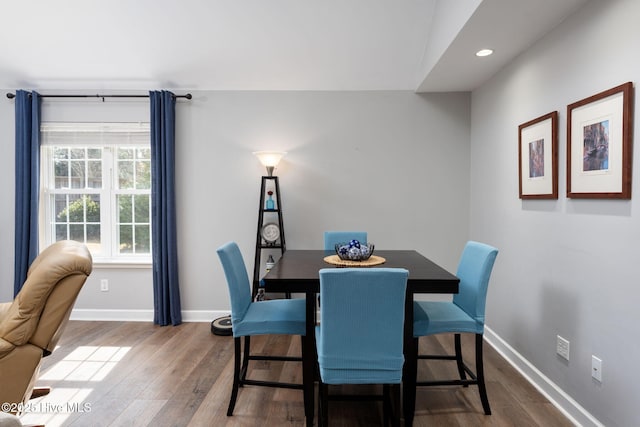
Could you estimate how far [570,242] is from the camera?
2207mm

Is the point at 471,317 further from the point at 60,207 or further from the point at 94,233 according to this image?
the point at 60,207

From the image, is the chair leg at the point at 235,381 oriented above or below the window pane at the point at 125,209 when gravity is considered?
below

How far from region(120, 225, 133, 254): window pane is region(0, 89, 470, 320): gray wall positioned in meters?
0.60

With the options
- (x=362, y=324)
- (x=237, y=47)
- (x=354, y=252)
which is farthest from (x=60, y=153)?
(x=362, y=324)

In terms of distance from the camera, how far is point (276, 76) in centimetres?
369

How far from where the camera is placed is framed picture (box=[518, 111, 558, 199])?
2.35 metres

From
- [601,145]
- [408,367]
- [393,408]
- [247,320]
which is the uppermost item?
[601,145]

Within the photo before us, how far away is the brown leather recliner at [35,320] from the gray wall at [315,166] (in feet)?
6.05

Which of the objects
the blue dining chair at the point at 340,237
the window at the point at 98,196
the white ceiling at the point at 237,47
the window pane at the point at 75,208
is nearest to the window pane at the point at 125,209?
the window at the point at 98,196

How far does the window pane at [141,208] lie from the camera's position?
13.0 feet

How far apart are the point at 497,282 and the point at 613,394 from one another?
1.38 metres

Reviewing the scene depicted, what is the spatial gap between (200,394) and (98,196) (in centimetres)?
258

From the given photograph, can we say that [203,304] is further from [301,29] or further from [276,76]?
[301,29]

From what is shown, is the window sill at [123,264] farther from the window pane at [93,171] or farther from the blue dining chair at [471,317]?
the blue dining chair at [471,317]
